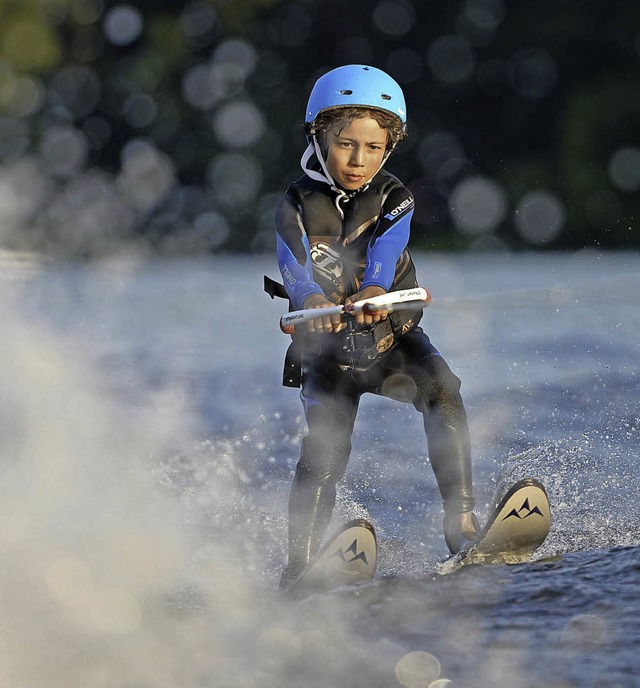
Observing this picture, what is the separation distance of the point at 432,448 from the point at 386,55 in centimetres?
2491

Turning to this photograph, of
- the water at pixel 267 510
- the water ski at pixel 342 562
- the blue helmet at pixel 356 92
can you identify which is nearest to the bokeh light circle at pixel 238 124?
the water at pixel 267 510

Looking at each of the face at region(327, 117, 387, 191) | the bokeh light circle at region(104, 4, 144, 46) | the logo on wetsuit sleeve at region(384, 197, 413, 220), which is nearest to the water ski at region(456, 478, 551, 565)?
the logo on wetsuit sleeve at region(384, 197, 413, 220)

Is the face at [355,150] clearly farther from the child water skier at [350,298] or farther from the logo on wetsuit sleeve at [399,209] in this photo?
the logo on wetsuit sleeve at [399,209]

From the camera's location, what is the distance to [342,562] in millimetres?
4516

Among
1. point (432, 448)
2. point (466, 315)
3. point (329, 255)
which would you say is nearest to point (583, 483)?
point (432, 448)

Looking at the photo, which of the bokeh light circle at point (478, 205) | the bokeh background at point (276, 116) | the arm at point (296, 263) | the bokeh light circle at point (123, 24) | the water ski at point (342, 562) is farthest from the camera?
the bokeh light circle at point (123, 24)

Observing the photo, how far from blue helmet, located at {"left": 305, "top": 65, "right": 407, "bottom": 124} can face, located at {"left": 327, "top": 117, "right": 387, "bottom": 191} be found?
79mm

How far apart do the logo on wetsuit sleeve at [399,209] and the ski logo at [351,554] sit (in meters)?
1.33

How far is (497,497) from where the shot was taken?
4688 millimetres

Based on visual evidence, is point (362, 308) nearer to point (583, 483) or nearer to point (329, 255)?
point (329, 255)

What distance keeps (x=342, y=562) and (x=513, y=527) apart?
64 centimetres

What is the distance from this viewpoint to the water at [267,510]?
135 inches

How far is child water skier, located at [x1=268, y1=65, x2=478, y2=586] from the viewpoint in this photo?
4805 mm

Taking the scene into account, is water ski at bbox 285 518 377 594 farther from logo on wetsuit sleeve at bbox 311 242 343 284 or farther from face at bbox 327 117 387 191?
face at bbox 327 117 387 191
